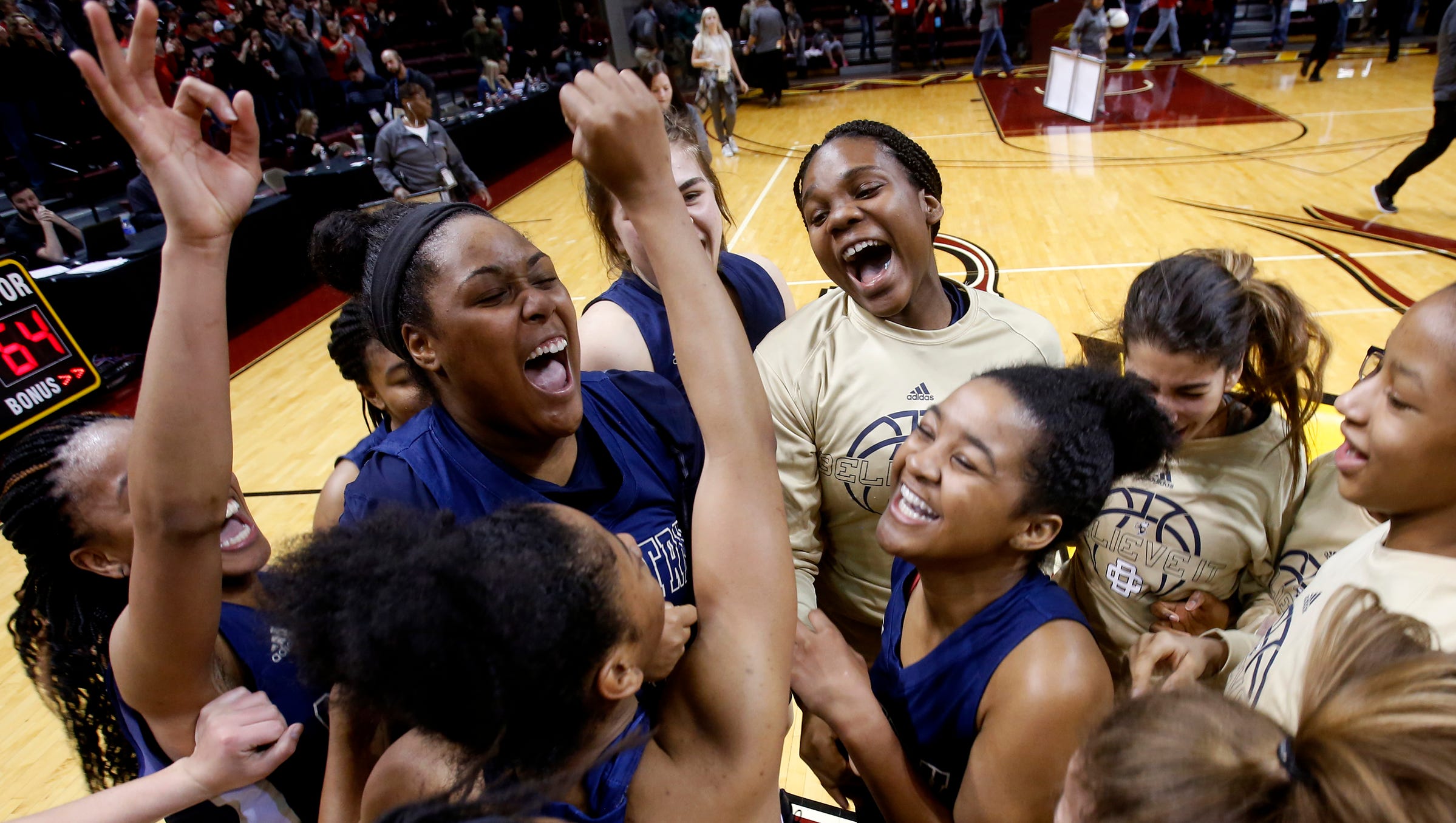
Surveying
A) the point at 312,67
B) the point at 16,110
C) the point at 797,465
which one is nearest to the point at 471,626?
the point at 797,465

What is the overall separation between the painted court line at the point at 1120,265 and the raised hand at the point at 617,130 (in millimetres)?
5711

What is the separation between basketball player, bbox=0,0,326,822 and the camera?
3.19 feet

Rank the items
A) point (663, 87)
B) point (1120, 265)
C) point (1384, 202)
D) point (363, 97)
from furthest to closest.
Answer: point (363, 97), point (1384, 202), point (1120, 265), point (663, 87)

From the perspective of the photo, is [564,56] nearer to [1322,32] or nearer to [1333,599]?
[1322,32]

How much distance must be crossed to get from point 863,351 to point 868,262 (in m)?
0.27

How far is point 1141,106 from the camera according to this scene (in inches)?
464

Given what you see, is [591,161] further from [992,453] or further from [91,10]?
[992,453]

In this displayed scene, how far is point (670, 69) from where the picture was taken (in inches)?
567

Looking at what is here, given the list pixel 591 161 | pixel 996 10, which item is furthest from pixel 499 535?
pixel 996 10

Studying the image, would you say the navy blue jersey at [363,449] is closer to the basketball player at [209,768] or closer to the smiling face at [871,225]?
the basketball player at [209,768]

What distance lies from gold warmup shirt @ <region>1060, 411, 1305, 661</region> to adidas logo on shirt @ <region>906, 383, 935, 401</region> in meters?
0.40

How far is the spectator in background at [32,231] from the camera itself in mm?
6051

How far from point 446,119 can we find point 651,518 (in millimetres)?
11213

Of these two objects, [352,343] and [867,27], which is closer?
[352,343]
